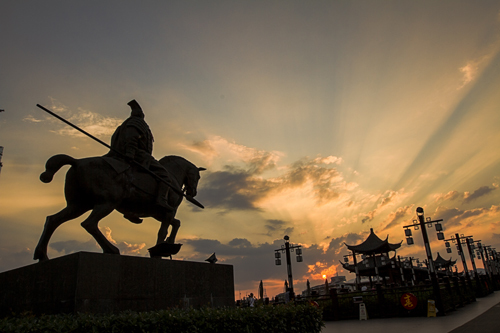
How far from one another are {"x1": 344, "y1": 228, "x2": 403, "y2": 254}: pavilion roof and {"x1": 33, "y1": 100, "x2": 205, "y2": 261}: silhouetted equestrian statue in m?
29.0

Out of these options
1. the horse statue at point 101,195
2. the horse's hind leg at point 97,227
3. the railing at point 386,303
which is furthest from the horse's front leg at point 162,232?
the railing at point 386,303

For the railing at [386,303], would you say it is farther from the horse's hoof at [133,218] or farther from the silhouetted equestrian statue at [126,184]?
the horse's hoof at [133,218]

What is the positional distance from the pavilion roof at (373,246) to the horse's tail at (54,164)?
1247 inches

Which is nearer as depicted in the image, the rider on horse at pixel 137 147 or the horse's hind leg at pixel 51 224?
the horse's hind leg at pixel 51 224

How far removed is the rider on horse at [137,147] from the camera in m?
7.79

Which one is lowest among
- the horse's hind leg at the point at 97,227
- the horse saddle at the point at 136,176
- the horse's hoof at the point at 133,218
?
the horse's hind leg at the point at 97,227

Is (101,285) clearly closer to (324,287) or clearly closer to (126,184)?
(126,184)

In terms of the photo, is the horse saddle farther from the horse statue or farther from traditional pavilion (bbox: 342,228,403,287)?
traditional pavilion (bbox: 342,228,403,287)

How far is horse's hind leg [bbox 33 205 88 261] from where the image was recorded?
262 inches

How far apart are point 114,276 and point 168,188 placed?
8.51ft

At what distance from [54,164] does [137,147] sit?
1.74m

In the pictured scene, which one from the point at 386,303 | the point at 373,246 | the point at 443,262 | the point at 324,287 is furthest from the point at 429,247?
the point at 324,287

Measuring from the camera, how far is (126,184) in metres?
7.49

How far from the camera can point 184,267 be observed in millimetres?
7336
